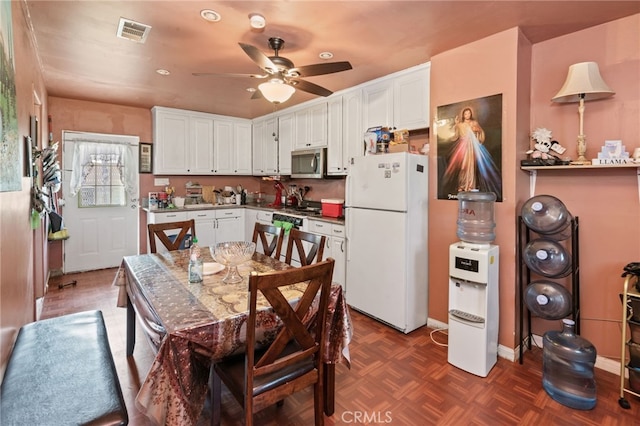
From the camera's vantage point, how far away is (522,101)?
2561 millimetres

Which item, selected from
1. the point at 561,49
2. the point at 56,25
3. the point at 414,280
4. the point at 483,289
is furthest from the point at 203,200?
the point at 561,49

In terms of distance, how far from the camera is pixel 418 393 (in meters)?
2.16

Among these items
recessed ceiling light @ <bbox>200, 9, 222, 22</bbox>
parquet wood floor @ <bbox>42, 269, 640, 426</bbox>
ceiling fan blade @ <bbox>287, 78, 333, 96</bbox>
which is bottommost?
parquet wood floor @ <bbox>42, 269, 640, 426</bbox>

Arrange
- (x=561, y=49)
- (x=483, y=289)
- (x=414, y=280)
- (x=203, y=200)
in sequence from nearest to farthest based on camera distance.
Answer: (x=483, y=289) → (x=561, y=49) → (x=414, y=280) → (x=203, y=200)

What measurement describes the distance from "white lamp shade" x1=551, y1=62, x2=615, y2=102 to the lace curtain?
5461 mm

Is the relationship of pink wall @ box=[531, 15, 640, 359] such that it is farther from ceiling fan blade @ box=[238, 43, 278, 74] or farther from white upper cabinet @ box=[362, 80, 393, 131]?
ceiling fan blade @ box=[238, 43, 278, 74]

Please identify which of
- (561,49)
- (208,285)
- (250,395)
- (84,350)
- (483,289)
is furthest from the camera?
(561,49)

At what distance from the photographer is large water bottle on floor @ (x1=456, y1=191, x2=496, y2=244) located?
255 centimetres

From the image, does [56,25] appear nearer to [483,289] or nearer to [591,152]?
[483,289]

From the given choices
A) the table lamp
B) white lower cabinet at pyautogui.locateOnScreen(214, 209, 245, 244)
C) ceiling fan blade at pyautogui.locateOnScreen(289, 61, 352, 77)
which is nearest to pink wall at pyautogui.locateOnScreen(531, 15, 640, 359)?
the table lamp

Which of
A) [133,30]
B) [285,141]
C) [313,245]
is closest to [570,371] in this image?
[313,245]

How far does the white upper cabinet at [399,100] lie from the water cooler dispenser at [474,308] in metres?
1.38

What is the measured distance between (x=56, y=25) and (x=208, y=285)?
2.33 meters

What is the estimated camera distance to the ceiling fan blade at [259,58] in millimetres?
2016
